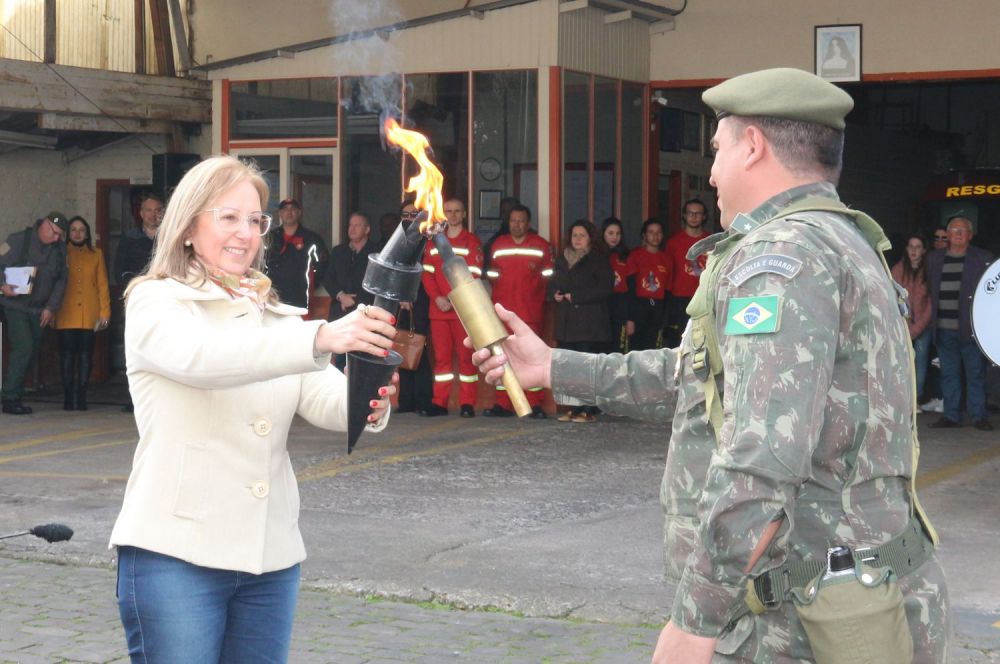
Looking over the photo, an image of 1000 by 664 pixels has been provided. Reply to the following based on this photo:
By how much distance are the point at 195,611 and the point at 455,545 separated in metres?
4.77

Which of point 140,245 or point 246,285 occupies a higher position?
point 246,285

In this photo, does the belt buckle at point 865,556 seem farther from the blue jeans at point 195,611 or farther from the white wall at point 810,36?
the white wall at point 810,36

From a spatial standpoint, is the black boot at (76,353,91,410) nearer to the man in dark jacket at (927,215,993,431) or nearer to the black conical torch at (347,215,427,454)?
the man in dark jacket at (927,215,993,431)

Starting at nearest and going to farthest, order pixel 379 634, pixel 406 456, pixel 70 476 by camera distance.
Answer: pixel 379 634 → pixel 70 476 → pixel 406 456

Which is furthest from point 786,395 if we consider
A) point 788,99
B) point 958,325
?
point 958,325

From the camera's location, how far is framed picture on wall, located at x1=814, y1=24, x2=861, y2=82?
587 inches

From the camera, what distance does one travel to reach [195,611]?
3.38 metres

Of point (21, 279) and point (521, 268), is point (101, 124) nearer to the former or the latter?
point (21, 279)

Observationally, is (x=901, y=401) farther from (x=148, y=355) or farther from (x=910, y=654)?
(x=148, y=355)

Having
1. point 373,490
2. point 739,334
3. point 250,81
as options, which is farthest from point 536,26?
point 739,334

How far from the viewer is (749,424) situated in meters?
2.61

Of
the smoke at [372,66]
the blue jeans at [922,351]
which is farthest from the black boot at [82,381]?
the blue jeans at [922,351]

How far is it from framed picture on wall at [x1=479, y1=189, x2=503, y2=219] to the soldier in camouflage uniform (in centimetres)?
1208

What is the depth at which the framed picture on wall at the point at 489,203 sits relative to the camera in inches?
595
